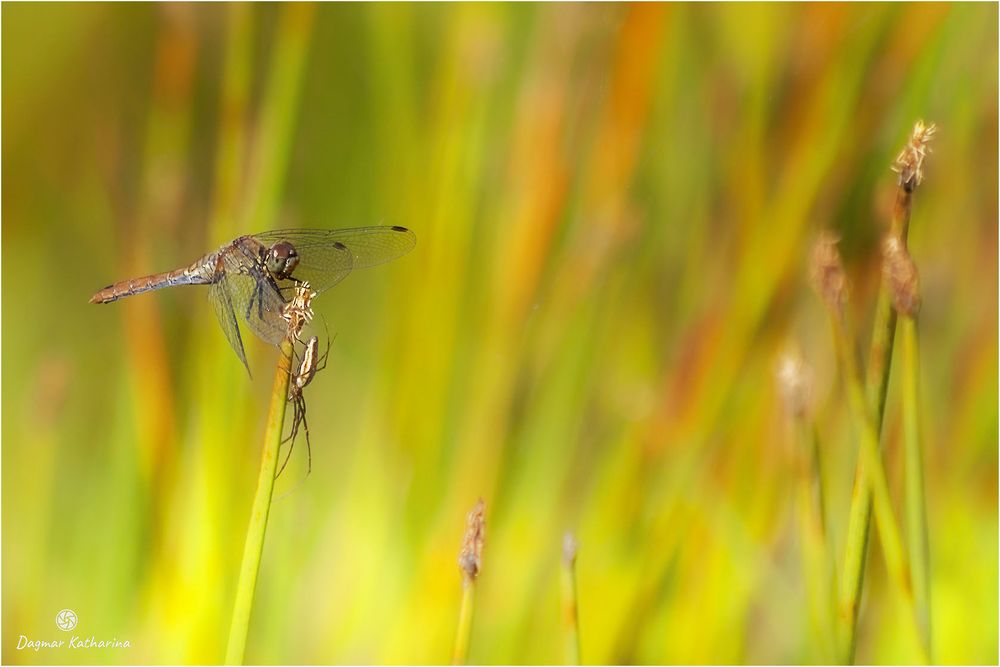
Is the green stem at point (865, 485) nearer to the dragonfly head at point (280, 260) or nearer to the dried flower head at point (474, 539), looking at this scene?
the dried flower head at point (474, 539)

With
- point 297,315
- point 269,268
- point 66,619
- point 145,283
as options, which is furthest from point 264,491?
point 66,619

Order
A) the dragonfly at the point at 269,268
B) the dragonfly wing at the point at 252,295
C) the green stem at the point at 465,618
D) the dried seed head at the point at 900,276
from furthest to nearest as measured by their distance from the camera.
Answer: the dragonfly at the point at 269,268, the dragonfly wing at the point at 252,295, the green stem at the point at 465,618, the dried seed head at the point at 900,276

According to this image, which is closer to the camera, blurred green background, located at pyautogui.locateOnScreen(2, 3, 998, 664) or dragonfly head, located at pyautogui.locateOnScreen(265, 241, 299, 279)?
dragonfly head, located at pyautogui.locateOnScreen(265, 241, 299, 279)

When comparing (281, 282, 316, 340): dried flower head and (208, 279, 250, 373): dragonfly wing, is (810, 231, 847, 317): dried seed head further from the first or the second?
(208, 279, 250, 373): dragonfly wing

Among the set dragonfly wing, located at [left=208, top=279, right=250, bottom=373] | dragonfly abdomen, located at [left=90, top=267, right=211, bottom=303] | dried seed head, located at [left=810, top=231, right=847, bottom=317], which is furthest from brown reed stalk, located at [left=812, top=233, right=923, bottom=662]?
dragonfly abdomen, located at [left=90, top=267, right=211, bottom=303]

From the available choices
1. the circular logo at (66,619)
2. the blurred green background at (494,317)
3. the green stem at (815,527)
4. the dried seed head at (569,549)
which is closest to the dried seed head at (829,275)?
the green stem at (815,527)
